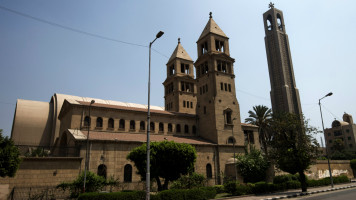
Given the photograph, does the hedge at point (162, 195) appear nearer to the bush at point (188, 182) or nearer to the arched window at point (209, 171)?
the bush at point (188, 182)

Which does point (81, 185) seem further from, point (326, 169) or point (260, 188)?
point (326, 169)

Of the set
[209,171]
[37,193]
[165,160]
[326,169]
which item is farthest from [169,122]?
[326,169]

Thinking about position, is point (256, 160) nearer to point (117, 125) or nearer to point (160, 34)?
point (117, 125)

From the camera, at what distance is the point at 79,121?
33.6 m

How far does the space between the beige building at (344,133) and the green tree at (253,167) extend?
223 feet

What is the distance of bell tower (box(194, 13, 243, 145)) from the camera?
41.2 meters

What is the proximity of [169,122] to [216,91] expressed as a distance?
1004 cm

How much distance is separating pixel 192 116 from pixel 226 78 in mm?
9581

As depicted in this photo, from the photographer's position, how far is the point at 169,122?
41562mm

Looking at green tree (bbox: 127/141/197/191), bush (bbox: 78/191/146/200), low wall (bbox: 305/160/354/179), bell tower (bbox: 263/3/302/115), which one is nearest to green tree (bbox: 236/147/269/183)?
green tree (bbox: 127/141/197/191)

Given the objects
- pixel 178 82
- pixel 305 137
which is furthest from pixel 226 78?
pixel 305 137

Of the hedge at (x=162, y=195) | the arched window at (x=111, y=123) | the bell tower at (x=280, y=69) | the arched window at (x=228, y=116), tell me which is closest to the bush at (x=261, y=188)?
the hedge at (x=162, y=195)

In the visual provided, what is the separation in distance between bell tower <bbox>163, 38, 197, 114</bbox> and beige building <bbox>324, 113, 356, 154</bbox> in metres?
63.4

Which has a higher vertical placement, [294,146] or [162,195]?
[294,146]
